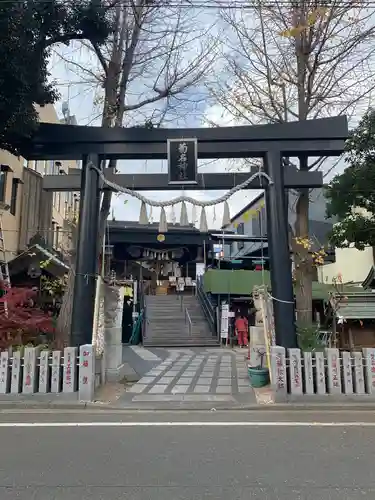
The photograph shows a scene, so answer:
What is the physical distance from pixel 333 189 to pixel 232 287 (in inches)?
347

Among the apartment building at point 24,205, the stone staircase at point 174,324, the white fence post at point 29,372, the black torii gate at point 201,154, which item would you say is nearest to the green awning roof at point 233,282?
the stone staircase at point 174,324

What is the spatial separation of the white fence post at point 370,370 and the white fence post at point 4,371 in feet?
24.8

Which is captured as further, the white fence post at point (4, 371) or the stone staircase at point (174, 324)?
the stone staircase at point (174, 324)

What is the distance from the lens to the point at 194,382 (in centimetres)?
1165

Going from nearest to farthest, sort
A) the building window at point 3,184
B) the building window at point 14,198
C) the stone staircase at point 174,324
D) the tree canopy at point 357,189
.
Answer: the tree canopy at point 357,189
the building window at point 3,184
the building window at point 14,198
the stone staircase at point 174,324

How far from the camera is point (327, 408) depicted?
8734 millimetres

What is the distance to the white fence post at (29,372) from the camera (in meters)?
9.12

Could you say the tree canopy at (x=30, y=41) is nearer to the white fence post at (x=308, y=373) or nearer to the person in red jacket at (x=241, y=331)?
the white fence post at (x=308, y=373)

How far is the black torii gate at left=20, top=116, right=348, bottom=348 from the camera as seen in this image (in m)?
10.4
